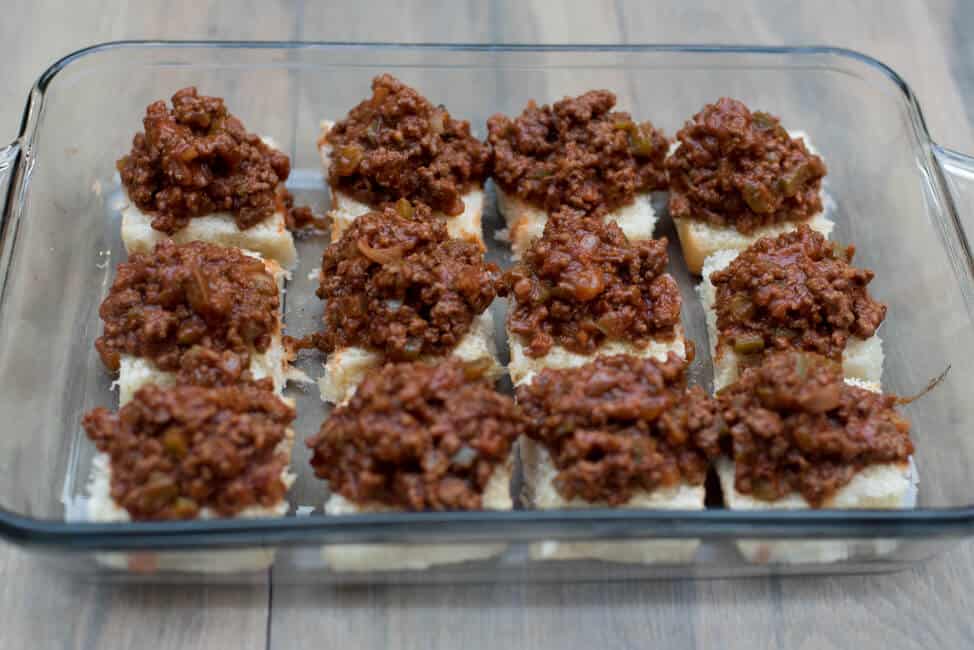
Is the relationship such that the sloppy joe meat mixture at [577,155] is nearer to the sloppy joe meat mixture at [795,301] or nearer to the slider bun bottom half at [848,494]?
the sloppy joe meat mixture at [795,301]

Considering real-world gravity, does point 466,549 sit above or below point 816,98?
below

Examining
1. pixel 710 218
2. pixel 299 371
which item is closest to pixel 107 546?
pixel 299 371

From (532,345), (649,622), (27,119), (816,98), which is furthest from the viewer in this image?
(816,98)

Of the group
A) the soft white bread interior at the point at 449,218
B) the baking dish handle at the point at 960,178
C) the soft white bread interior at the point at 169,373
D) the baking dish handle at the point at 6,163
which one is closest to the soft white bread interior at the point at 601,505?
the soft white bread interior at the point at 169,373

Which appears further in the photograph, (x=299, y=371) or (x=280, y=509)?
(x=299, y=371)

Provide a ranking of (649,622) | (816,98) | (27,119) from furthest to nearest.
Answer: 1. (816,98)
2. (27,119)
3. (649,622)

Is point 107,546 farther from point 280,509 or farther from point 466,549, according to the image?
point 466,549

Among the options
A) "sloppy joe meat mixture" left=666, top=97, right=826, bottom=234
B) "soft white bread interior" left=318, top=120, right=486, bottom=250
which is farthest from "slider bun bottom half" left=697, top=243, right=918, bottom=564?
"soft white bread interior" left=318, top=120, right=486, bottom=250

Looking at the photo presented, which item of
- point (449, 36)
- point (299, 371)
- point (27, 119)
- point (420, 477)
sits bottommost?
point (420, 477)
